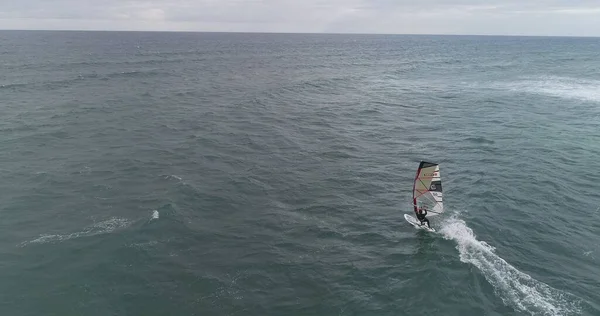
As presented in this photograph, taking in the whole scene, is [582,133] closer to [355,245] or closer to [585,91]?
[585,91]

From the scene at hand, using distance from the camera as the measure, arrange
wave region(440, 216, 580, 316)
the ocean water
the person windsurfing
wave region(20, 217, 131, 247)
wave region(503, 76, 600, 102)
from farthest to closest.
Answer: wave region(503, 76, 600, 102) < the person windsurfing < wave region(20, 217, 131, 247) < the ocean water < wave region(440, 216, 580, 316)

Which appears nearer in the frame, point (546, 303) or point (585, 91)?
point (546, 303)

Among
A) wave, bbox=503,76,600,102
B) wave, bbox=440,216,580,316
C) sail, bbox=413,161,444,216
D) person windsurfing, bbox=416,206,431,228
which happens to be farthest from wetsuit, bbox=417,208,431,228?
wave, bbox=503,76,600,102

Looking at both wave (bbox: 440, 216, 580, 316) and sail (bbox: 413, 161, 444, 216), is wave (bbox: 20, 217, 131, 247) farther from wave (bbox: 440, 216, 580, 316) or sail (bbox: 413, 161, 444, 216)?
wave (bbox: 440, 216, 580, 316)

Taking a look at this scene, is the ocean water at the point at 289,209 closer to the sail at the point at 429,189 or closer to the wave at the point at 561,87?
the sail at the point at 429,189

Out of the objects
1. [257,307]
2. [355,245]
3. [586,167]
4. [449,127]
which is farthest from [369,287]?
[449,127]

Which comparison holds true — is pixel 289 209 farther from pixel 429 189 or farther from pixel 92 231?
pixel 92 231
